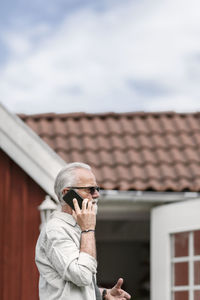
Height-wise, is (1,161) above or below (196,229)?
above

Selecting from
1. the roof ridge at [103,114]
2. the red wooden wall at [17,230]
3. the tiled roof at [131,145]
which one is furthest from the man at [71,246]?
the roof ridge at [103,114]

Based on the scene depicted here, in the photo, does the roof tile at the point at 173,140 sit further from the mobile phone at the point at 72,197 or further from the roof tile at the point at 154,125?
the mobile phone at the point at 72,197

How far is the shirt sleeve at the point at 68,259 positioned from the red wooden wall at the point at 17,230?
12.7ft

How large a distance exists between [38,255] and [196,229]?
4.19m

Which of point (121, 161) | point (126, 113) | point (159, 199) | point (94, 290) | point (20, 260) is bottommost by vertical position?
point (94, 290)

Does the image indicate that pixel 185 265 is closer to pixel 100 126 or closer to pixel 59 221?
pixel 100 126

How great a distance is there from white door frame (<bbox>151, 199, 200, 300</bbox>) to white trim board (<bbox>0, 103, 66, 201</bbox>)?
120 cm

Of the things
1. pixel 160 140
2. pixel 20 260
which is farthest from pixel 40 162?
pixel 160 140

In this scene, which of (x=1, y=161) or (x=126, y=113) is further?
(x=126, y=113)

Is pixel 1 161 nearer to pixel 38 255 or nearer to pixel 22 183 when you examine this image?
pixel 22 183

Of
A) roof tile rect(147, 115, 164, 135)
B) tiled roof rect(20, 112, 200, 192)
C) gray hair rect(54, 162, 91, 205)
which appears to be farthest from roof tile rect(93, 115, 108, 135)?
gray hair rect(54, 162, 91, 205)

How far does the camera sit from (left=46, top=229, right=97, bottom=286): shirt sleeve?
3152mm

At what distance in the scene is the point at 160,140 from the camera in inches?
351

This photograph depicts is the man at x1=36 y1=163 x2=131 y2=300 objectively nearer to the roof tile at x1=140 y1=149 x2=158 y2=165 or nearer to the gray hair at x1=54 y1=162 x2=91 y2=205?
the gray hair at x1=54 y1=162 x2=91 y2=205
